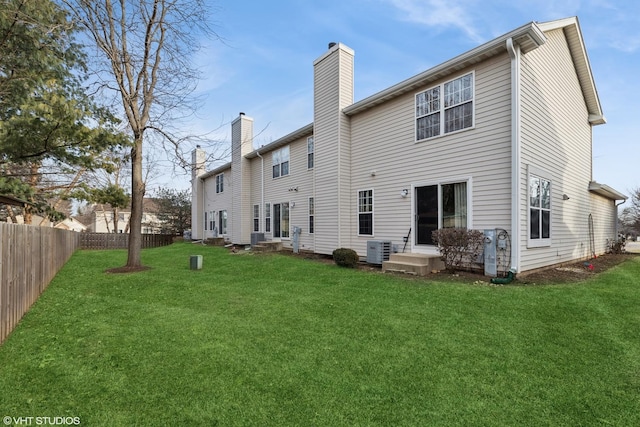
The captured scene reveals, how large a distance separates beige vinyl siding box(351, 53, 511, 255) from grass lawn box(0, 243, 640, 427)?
93.2 inches

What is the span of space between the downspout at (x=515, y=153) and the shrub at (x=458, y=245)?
26.6 inches

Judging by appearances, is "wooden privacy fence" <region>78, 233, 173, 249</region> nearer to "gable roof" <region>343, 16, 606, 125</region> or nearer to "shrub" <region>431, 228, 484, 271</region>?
"gable roof" <region>343, 16, 606, 125</region>

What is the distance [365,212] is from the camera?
10.4 metres

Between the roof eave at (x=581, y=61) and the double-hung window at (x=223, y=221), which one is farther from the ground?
the roof eave at (x=581, y=61)

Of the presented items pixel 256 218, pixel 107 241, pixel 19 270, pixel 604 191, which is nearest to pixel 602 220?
pixel 604 191

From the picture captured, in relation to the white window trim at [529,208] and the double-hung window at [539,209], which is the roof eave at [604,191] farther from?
the double-hung window at [539,209]

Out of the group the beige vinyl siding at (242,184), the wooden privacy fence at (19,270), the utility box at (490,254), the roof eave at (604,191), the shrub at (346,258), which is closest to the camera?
the wooden privacy fence at (19,270)

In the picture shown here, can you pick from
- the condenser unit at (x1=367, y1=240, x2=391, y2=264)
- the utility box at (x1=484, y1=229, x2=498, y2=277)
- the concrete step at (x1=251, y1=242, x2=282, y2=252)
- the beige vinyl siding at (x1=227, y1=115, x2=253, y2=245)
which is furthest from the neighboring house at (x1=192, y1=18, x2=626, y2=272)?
the beige vinyl siding at (x1=227, y1=115, x2=253, y2=245)

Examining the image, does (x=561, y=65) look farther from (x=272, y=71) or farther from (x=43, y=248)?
(x=43, y=248)

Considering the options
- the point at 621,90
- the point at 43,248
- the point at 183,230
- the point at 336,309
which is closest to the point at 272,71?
the point at 43,248

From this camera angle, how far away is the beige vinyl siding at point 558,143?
7.32 m

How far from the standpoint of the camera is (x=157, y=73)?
31.3ft

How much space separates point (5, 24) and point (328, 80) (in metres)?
8.32

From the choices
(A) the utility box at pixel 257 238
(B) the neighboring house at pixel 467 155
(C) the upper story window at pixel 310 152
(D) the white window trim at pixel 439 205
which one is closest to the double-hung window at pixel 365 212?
(B) the neighboring house at pixel 467 155
